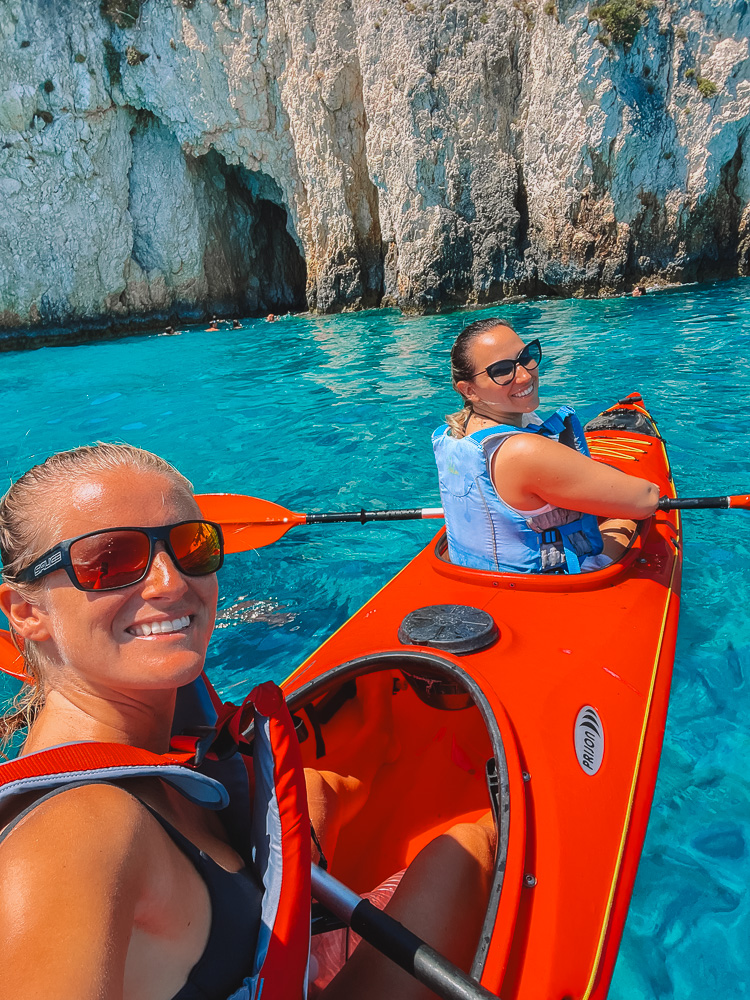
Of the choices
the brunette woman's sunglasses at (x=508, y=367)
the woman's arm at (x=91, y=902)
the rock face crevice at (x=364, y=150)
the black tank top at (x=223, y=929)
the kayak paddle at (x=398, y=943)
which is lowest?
the kayak paddle at (x=398, y=943)

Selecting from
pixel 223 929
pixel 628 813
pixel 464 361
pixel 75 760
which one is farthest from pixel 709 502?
pixel 75 760

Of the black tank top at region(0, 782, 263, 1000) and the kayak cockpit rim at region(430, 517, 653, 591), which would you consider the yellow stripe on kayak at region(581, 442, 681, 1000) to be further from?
the black tank top at region(0, 782, 263, 1000)

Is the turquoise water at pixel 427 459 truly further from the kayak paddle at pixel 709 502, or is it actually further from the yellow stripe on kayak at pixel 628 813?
the kayak paddle at pixel 709 502

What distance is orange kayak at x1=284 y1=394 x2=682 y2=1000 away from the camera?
170cm

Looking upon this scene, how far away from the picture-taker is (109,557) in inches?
47.0

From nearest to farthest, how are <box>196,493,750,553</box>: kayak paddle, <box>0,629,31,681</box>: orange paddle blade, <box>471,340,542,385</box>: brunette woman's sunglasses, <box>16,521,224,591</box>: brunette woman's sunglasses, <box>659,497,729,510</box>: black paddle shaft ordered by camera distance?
1. <box>16,521,224,591</box>: brunette woman's sunglasses
2. <box>0,629,31,681</box>: orange paddle blade
3. <box>471,340,542,385</box>: brunette woman's sunglasses
4. <box>659,497,729,510</box>: black paddle shaft
5. <box>196,493,750,553</box>: kayak paddle

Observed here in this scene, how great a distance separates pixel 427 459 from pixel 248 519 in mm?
2482

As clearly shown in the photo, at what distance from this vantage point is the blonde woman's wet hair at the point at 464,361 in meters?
2.94

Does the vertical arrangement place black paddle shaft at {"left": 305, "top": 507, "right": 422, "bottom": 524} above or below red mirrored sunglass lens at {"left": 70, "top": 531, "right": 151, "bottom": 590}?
below

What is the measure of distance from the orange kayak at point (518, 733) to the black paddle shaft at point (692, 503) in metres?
0.40

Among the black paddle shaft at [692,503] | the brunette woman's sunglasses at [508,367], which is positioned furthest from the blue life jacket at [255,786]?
the black paddle shaft at [692,503]

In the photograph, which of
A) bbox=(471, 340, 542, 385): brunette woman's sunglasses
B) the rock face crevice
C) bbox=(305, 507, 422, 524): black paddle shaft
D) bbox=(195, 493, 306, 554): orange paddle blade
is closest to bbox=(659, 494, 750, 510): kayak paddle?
bbox=(471, 340, 542, 385): brunette woman's sunglasses

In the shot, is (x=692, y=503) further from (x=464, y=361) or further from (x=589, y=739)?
(x=589, y=739)

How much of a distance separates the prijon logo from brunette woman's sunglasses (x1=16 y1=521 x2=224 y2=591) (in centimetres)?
150
